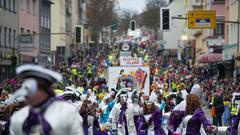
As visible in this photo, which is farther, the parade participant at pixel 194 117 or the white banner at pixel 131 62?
the white banner at pixel 131 62

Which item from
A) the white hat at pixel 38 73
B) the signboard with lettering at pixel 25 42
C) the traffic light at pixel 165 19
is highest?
the traffic light at pixel 165 19

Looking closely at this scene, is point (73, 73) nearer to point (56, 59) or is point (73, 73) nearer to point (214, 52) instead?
point (214, 52)

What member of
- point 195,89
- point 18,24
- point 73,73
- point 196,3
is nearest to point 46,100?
point 195,89

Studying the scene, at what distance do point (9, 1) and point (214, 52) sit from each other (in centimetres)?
1980

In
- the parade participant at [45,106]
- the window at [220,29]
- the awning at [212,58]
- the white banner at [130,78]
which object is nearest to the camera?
the parade participant at [45,106]

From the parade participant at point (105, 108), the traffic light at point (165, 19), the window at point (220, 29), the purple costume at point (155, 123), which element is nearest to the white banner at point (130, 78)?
the traffic light at point (165, 19)

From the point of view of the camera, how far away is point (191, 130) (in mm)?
12820

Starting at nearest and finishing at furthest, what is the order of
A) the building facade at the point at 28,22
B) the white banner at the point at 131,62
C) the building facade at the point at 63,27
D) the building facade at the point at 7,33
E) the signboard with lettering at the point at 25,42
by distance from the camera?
the white banner at the point at 131,62
the signboard with lettering at the point at 25,42
the building facade at the point at 7,33
the building facade at the point at 28,22
the building facade at the point at 63,27

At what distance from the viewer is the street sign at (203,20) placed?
129 ft

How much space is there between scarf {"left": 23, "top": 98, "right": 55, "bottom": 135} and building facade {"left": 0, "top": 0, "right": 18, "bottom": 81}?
145 feet

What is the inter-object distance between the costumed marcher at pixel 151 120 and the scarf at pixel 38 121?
9719mm

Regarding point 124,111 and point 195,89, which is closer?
point 124,111

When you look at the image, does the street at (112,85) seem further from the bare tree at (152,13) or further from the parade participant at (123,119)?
the bare tree at (152,13)

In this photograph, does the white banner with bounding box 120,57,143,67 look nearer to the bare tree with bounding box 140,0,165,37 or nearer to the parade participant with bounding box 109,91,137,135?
the parade participant with bounding box 109,91,137,135
